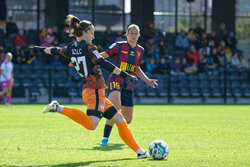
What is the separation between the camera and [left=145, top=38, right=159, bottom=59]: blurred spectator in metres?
26.5

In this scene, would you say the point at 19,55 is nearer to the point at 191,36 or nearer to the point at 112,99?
the point at 191,36

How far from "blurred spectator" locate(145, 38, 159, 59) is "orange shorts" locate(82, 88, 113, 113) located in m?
18.8

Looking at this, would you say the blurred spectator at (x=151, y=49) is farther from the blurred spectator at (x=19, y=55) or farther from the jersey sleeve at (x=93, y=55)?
the jersey sleeve at (x=93, y=55)

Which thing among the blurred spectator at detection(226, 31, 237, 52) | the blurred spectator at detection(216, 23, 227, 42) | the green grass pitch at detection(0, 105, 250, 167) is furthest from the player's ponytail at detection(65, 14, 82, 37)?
the blurred spectator at detection(216, 23, 227, 42)

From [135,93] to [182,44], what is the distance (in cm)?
479

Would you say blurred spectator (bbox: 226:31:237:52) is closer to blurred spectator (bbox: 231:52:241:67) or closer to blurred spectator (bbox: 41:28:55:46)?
blurred spectator (bbox: 231:52:241:67)

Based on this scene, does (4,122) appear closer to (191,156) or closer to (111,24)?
(191,156)

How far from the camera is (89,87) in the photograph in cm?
782

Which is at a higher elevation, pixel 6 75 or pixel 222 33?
pixel 222 33

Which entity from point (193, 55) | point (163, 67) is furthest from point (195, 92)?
point (163, 67)

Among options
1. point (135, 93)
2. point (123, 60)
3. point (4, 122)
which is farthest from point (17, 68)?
point (123, 60)

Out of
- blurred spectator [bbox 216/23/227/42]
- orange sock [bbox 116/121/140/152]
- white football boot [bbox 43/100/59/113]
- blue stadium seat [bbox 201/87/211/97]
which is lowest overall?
blue stadium seat [bbox 201/87/211/97]

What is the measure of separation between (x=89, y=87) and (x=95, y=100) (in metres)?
0.22

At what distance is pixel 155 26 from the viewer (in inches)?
1255
